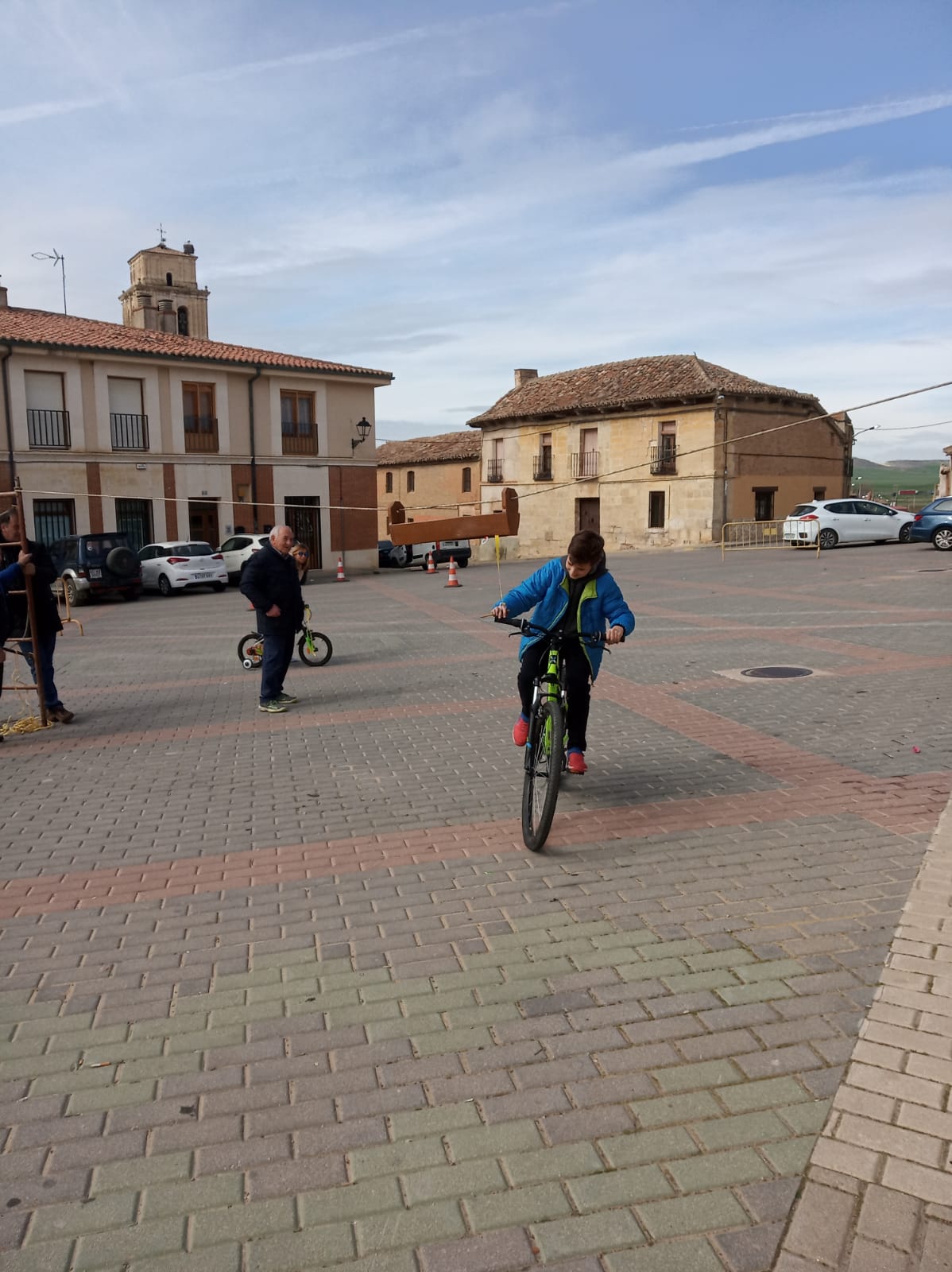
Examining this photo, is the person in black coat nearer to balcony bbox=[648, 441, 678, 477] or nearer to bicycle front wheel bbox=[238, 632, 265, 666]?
bicycle front wheel bbox=[238, 632, 265, 666]

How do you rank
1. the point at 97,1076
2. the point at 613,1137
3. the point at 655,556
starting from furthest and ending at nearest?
the point at 655,556 < the point at 97,1076 < the point at 613,1137

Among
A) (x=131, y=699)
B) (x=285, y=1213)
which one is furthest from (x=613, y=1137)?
(x=131, y=699)

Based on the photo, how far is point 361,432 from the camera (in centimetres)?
3572

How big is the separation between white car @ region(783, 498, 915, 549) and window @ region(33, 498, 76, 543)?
21895mm

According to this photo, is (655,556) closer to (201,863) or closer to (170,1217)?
(201,863)

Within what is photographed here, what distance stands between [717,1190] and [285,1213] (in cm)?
111

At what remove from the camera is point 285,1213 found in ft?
8.27

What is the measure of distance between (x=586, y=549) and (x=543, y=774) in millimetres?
1301

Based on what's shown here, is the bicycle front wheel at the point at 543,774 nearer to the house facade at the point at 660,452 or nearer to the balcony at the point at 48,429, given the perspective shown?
the balcony at the point at 48,429

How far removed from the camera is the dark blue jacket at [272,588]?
9172 mm

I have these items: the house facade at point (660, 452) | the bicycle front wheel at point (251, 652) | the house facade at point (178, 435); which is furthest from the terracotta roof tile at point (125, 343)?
the bicycle front wheel at point (251, 652)

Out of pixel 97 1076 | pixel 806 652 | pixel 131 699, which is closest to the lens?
pixel 97 1076

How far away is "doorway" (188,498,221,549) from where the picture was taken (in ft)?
106

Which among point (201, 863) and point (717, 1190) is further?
point (201, 863)
